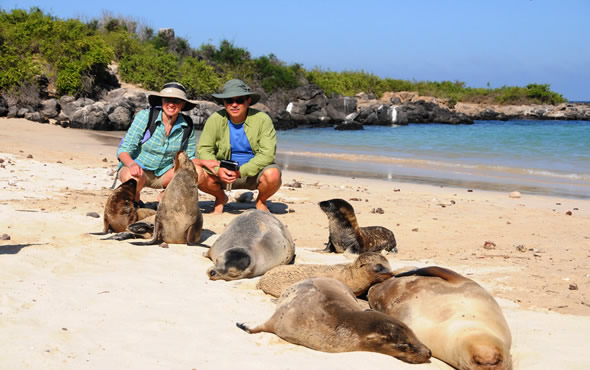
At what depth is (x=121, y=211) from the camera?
6.36 meters

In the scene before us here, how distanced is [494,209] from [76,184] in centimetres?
617

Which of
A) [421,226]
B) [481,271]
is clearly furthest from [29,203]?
[481,271]

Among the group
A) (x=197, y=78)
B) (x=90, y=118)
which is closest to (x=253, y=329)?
(x=90, y=118)

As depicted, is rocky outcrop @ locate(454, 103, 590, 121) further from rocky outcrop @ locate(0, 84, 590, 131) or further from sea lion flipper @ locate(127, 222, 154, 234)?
sea lion flipper @ locate(127, 222, 154, 234)

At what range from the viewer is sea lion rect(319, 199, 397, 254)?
5.93 meters

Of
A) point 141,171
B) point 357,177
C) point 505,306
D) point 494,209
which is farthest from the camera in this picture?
point 357,177

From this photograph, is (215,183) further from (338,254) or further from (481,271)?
(481,271)

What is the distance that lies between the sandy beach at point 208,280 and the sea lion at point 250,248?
0.11m

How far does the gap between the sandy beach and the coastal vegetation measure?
60.3ft

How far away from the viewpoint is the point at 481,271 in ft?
17.9

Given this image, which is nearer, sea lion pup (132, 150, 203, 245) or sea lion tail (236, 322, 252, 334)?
sea lion tail (236, 322, 252, 334)

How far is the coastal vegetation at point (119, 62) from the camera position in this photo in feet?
89.3

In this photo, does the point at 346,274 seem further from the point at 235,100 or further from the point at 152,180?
the point at 152,180

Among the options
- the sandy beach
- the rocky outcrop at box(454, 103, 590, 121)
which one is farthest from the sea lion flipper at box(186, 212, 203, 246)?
the rocky outcrop at box(454, 103, 590, 121)
